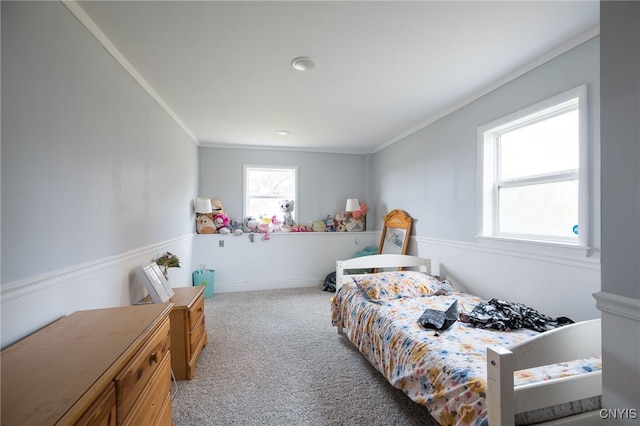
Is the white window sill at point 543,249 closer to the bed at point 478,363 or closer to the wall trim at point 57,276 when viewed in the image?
the bed at point 478,363

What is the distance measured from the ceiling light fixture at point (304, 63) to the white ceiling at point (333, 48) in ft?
0.12

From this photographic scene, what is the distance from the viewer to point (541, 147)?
2105 mm

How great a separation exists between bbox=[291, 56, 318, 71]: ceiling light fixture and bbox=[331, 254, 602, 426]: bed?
191cm

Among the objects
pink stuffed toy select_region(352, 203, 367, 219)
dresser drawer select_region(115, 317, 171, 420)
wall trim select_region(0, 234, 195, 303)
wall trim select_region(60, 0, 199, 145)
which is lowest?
dresser drawer select_region(115, 317, 171, 420)

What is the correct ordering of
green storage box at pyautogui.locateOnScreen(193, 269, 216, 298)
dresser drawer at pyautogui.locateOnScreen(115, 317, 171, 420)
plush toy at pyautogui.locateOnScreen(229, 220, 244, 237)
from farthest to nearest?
plush toy at pyautogui.locateOnScreen(229, 220, 244, 237)
green storage box at pyautogui.locateOnScreen(193, 269, 216, 298)
dresser drawer at pyautogui.locateOnScreen(115, 317, 171, 420)

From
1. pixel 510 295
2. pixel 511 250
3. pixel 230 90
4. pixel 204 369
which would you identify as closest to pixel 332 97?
pixel 230 90

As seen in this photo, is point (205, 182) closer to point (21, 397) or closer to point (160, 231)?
point (160, 231)

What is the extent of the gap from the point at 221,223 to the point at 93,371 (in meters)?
3.59

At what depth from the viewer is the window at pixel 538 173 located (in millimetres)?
1814

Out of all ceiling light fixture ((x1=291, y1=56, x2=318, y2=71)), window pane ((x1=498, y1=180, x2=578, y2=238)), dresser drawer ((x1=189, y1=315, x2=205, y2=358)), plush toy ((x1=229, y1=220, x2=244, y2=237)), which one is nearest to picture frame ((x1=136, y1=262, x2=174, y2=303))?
dresser drawer ((x1=189, y1=315, x2=205, y2=358))

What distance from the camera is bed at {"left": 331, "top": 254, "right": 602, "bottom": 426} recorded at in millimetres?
1007

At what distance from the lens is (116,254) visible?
183 centimetres

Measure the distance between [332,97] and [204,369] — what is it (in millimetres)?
2577

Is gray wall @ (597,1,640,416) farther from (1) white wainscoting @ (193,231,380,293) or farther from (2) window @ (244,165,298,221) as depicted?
(2) window @ (244,165,298,221)
